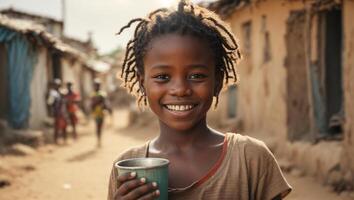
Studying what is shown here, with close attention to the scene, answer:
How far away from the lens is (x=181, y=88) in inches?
71.6

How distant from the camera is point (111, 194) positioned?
1995 millimetres

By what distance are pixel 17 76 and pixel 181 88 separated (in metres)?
11.1

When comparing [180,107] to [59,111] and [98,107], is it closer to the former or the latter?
[98,107]

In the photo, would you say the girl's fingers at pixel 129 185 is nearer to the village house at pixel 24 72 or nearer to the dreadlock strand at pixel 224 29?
the dreadlock strand at pixel 224 29

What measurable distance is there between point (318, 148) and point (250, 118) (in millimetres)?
4294

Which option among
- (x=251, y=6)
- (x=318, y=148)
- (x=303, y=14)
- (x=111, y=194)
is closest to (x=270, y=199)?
(x=111, y=194)

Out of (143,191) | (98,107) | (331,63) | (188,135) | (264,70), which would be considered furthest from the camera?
(98,107)

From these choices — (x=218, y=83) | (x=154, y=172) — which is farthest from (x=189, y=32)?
(x=154, y=172)

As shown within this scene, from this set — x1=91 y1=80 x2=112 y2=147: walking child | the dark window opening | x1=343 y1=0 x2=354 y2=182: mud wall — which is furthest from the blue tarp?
x1=343 y1=0 x2=354 y2=182: mud wall

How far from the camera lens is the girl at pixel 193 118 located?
6.03 feet

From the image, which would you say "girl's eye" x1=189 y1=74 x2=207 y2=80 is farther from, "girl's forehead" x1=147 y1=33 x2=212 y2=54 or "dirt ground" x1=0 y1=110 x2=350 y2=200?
"dirt ground" x1=0 y1=110 x2=350 y2=200

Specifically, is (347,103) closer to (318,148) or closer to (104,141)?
(318,148)

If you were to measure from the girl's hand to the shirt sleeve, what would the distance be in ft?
1.65

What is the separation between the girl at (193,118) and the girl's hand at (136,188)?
29 centimetres
